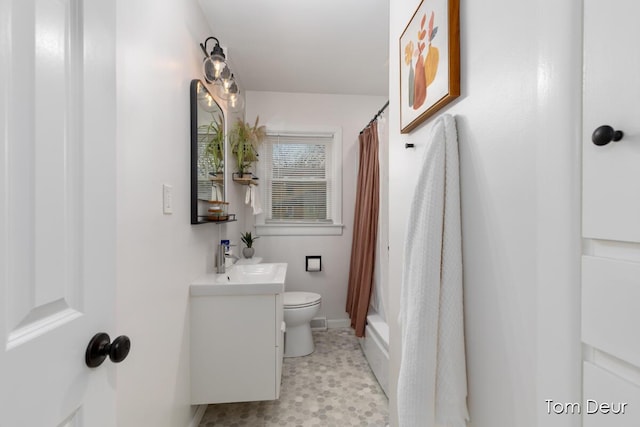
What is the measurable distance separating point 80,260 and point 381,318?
7.40 ft

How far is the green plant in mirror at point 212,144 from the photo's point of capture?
1738 millimetres

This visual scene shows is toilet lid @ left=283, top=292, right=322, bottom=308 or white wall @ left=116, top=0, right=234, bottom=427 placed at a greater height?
white wall @ left=116, top=0, right=234, bottom=427

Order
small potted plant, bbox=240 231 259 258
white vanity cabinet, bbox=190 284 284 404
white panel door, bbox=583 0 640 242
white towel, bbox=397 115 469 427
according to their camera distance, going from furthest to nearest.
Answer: small potted plant, bbox=240 231 259 258
white vanity cabinet, bbox=190 284 284 404
white towel, bbox=397 115 469 427
white panel door, bbox=583 0 640 242

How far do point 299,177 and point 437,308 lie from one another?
252 centimetres

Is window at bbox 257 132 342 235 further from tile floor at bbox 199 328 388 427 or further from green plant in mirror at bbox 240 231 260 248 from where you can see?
tile floor at bbox 199 328 388 427

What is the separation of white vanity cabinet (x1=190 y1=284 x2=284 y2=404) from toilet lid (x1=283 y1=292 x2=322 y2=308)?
0.75 m

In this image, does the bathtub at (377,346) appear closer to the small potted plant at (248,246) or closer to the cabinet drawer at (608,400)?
the small potted plant at (248,246)

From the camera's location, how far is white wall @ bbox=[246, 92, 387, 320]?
307 centimetres

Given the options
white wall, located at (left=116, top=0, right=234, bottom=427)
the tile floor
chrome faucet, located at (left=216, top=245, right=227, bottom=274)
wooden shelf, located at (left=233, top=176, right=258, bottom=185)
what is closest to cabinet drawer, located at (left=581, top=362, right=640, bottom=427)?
white wall, located at (left=116, top=0, right=234, bottom=427)

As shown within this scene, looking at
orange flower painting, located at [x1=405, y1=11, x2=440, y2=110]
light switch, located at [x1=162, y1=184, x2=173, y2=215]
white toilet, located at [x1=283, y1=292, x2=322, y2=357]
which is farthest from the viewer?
white toilet, located at [x1=283, y1=292, x2=322, y2=357]

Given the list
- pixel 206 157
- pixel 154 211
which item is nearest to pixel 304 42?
pixel 206 157

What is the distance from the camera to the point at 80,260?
0.58m

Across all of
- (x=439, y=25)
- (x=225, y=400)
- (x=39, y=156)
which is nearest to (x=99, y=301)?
A: (x=39, y=156)

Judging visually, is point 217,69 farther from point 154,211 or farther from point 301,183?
point 301,183
